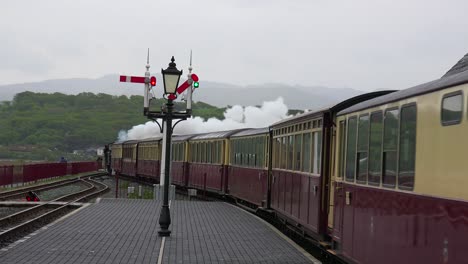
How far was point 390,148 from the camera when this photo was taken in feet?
24.7

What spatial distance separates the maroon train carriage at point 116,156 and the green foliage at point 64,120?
38699 millimetres

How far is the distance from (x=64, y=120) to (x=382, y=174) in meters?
142

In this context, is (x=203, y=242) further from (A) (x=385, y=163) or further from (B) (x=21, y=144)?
(B) (x=21, y=144)

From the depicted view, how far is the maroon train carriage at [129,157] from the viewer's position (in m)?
47.7

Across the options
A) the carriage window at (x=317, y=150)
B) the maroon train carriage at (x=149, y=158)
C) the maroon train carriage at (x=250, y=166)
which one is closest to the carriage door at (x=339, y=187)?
the carriage window at (x=317, y=150)

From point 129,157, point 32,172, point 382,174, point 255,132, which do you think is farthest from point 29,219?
point 129,157

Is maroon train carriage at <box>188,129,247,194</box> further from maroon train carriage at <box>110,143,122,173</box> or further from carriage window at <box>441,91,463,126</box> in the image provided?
maroon train carriage at <box>110,143,122,173</box>

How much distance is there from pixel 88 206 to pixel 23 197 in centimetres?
780

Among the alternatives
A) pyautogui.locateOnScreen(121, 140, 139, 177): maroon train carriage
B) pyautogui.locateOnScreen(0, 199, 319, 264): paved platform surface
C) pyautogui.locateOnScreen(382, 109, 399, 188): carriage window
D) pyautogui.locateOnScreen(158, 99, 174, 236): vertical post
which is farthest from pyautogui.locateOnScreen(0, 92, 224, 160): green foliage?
pyautogui.locateOnScreen(382, 109, 399, 188): carriage window

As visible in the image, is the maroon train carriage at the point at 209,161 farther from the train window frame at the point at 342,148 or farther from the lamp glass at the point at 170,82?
the train window frame at the point at 342,148

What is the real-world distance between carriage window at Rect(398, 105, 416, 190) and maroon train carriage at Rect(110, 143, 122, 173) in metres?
47.7

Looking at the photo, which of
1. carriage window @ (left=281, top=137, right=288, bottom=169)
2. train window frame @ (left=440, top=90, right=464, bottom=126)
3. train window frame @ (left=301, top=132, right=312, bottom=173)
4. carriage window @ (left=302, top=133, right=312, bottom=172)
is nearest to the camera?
train window frame @ (left=440, top=90, right=464, bottom=126)

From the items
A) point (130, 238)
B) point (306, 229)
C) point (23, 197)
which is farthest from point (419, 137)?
point (23, 197)

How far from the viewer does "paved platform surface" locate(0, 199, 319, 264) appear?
37.4 feet
